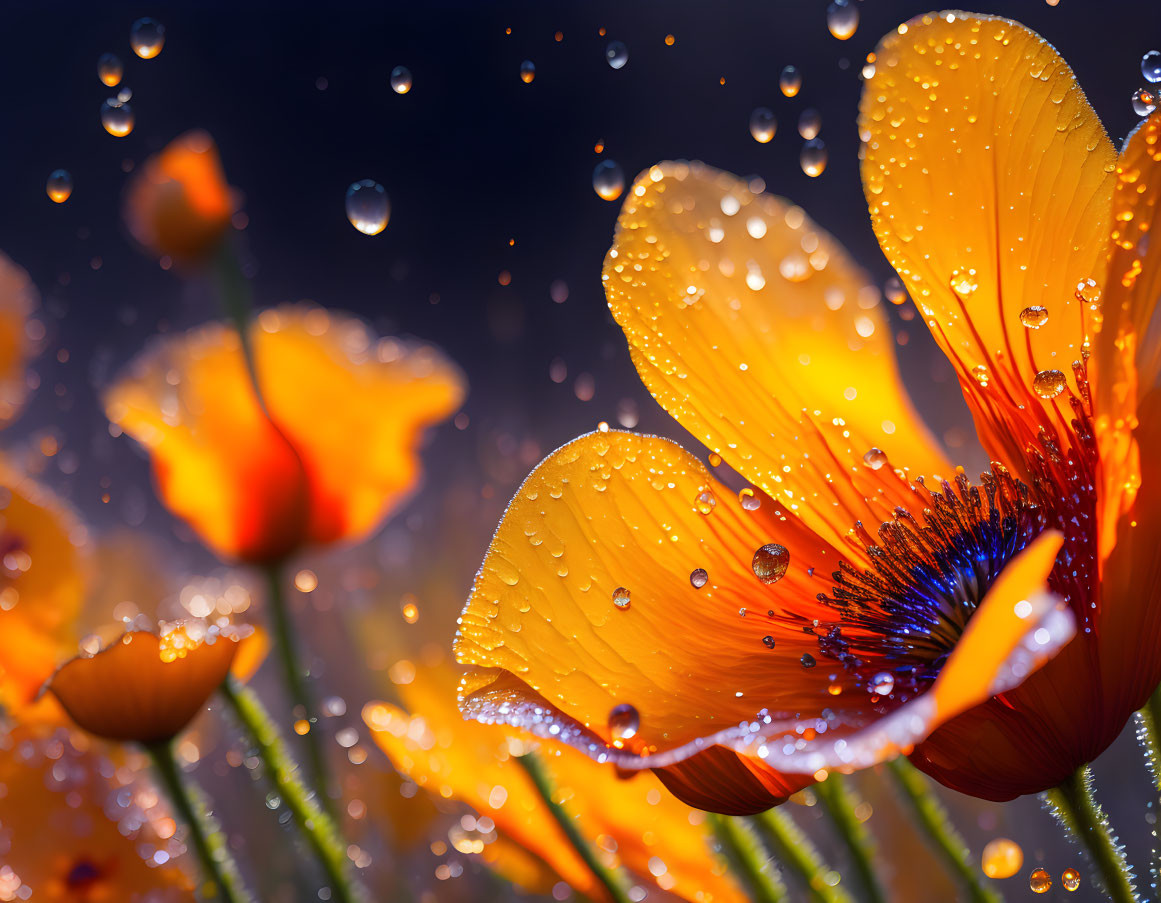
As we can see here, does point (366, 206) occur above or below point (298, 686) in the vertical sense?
above

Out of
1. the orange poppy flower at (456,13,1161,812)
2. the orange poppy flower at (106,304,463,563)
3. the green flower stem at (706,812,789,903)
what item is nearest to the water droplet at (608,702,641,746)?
the orange poppy flower at (456,13,1161,812)

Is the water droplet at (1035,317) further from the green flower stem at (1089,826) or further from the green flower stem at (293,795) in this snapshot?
the green flower stem at (293,795)

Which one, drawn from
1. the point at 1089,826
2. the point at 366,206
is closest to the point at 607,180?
the point at 366,206

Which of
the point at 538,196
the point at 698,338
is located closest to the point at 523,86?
the point at 538,196

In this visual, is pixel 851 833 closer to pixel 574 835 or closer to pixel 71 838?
pixel 574 835

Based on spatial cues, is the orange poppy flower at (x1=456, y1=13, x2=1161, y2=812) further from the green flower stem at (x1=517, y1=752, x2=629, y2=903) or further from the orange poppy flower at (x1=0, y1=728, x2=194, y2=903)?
the orange poppy flower at (x1=0, y1=728, x2=194, y2=903)

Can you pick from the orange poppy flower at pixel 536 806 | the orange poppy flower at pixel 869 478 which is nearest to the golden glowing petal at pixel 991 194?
the orange poppy flower at pixel 869 478

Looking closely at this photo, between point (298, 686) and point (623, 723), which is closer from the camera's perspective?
point (623, 723)
